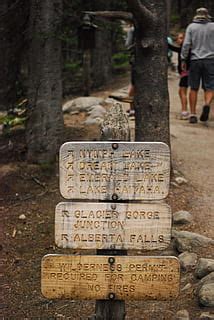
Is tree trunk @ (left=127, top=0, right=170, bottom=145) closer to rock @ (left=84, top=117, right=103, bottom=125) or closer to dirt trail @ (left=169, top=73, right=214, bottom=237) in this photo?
dirt trail @ (left=169, top=73, right=214, bottom=237)

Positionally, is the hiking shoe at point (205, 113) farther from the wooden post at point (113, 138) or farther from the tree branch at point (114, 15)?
the wooden post at point (113, 138)

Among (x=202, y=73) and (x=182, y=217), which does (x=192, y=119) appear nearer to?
(x=202, y=73)

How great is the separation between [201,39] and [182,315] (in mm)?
6683

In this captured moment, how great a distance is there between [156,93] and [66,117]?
15.1 feet

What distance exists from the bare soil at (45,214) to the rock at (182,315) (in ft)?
0.17

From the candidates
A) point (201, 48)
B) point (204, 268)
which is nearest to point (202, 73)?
point (201, 48)

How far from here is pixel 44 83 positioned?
8.18m

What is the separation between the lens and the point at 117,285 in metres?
3.39

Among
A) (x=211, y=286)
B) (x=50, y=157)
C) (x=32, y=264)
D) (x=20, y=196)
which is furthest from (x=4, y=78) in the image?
(x=211, y=286)

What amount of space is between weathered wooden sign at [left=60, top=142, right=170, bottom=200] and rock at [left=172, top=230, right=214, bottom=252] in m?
2.47

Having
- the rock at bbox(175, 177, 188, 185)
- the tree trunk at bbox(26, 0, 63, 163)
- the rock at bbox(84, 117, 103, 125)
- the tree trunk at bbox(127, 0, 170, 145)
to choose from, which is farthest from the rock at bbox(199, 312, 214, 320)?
the rock at bbox(84, 117, 103, 125)

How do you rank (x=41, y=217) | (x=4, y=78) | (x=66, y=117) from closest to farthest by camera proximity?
(x=41, y=217), (x=4, y=78), (x=66, y=117)

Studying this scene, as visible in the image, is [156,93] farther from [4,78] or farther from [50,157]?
[4,78]

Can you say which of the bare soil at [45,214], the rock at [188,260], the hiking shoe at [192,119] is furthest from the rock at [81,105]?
the rock at [188,260]
